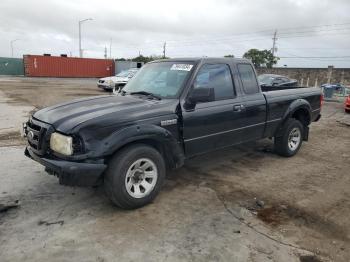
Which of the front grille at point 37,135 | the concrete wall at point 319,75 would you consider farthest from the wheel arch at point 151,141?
the concrete wall at point 319,75

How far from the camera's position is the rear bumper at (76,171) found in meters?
3.77

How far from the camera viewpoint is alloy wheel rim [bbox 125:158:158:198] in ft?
13.8

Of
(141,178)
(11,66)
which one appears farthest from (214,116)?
(11,66)

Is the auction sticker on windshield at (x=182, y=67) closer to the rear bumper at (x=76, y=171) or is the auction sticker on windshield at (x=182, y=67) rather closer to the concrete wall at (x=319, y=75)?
the rear bumper at (x=76, y=171)

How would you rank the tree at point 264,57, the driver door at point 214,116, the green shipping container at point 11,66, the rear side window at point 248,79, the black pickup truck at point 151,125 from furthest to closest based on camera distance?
the tree at point 264,57 → the green shipping container at point 11,66 → the rear side window at point 248,79 → the driver door at point 214,116 → the black pickup truck at point 151,125

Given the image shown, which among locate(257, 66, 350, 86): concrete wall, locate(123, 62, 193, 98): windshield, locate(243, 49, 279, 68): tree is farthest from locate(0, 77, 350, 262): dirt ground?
locate(243, 49, 279, 68): tree

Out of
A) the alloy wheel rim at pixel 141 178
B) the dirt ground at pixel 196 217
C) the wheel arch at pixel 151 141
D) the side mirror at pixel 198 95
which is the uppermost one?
the side mirror at pixel 198 95

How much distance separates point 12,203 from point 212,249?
263 centimetres

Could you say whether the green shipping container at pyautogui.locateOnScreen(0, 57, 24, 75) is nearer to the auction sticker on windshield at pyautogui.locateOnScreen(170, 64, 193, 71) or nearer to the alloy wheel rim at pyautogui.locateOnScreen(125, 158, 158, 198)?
the auction sticker on windshield at pyautogui.locateOnScreen(170, 64, 193, 71)

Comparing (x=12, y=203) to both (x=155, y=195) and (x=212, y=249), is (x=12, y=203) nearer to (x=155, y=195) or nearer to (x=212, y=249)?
(x=155, y=195)

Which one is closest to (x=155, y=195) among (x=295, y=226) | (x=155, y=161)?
(x=155, y=161)

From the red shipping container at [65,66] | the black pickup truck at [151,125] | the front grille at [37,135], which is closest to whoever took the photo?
the black pickup truck at [151,125]

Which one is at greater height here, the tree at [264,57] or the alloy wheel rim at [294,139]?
the tree at [264,57]

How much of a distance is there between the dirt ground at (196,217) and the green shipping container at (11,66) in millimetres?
43087
